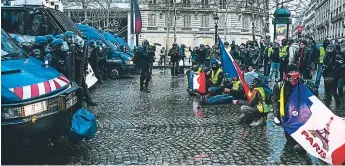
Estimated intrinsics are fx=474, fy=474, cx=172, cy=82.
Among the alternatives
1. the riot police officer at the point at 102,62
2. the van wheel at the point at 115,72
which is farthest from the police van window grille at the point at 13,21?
the van wheel at the point at 115,72

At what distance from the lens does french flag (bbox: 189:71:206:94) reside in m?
Answer: 13.6

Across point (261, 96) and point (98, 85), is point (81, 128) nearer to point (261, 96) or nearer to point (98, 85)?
point (261, 96)

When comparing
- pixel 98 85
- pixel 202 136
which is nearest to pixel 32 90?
pixel 202 136

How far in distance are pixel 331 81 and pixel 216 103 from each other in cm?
302

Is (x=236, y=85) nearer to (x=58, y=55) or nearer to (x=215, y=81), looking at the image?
(x=215, y=81)

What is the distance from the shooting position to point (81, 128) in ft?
23.6

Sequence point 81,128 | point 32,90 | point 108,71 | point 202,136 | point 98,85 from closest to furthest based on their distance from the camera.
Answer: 1. point 32,90
2. point 81,128
3. point 202,136
4. point 98,85
5. point 108,71

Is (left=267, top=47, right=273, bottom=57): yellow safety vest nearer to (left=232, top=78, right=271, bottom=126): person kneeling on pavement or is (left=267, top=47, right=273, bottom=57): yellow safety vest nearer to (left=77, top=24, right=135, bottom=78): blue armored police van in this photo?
(left=77, top=24, right=135, bottom=78): blue armored police van

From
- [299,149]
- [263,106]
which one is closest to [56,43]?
[263,106]

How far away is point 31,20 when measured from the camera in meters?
15.3

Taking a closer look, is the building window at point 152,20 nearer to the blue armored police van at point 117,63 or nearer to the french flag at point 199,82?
the blue armored police van at point 117,63

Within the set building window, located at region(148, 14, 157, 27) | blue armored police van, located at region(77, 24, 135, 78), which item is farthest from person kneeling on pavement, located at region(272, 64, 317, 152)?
building window, located at region(148, 14, 157, 27)

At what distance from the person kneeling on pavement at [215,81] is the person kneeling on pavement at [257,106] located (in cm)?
370

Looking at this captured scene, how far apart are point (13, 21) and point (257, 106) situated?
9.12 metres
